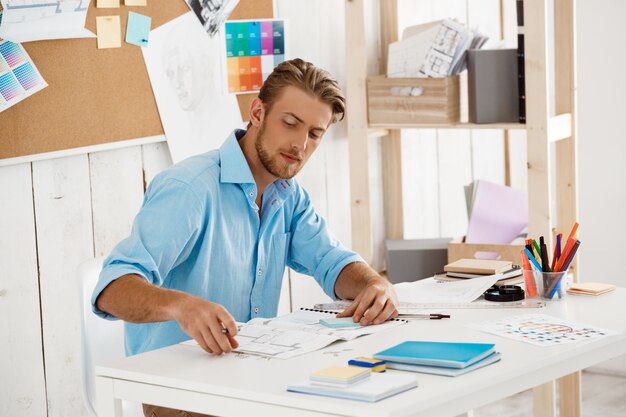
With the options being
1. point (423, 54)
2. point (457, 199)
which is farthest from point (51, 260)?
point (457, 199)

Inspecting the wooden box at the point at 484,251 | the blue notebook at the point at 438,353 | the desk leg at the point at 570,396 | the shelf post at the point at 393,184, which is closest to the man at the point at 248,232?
the blue notebook at the point at 438,353

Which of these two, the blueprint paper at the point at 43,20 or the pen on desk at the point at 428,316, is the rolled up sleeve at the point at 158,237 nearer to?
the pen on desk at the point at 428,316

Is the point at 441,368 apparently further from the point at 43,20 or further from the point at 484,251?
the point at 484,251

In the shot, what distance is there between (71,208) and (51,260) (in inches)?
5.8

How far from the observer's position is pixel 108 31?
244 centimetres

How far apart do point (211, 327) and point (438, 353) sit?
39 cm

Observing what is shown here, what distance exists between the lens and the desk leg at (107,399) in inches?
62.6

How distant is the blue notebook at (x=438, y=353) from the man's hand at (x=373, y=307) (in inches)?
9.7

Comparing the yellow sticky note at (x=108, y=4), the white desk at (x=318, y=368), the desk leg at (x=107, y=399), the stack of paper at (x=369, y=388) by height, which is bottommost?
the desk leg at (x=107, y=399)

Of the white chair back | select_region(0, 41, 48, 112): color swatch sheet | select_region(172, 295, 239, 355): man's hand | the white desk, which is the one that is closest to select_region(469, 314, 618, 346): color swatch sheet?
the white desk

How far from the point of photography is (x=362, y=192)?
10.4 feet

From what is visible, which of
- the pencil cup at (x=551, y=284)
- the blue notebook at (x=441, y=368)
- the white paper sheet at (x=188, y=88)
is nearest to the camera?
the blue notebook at (x=441, y=368)

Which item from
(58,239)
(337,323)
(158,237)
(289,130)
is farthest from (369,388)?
(58,239)

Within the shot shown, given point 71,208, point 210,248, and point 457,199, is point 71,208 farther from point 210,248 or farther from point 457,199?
point 457,199
